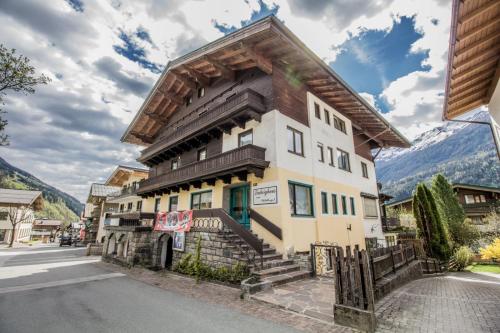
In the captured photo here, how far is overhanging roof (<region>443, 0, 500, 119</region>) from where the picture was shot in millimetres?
4711

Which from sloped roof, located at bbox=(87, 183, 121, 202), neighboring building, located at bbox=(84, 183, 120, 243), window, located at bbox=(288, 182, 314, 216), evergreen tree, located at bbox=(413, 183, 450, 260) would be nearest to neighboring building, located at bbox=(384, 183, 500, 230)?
evergreen tree, located at bbox=(413, 183, 450, 260)

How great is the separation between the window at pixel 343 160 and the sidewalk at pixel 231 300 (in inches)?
497

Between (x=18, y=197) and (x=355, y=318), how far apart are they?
60.0m

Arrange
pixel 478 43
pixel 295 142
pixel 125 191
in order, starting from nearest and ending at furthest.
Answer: pixel 478 43
pixel 295 142
pixel 125 191

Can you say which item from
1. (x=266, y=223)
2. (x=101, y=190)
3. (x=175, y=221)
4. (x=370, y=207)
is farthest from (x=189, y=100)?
(x=101, y=190)

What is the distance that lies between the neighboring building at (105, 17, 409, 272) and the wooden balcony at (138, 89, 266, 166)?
8cm

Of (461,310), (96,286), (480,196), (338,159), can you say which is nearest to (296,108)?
(338,159)

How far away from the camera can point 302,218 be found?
12859mm

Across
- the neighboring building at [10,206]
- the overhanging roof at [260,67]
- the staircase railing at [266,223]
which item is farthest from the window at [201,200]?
the neighboring building at [10,206]

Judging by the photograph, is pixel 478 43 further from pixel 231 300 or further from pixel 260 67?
pixel 260 67

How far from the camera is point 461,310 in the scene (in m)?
5.97

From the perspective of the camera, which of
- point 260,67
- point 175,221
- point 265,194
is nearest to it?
point 265,194

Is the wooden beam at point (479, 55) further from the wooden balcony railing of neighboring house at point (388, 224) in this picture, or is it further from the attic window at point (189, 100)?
the wooden balcony railing of neighboring house at point (388, 224)

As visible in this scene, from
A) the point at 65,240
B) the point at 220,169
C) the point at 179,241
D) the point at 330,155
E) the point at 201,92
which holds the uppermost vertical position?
the point at 201,92
